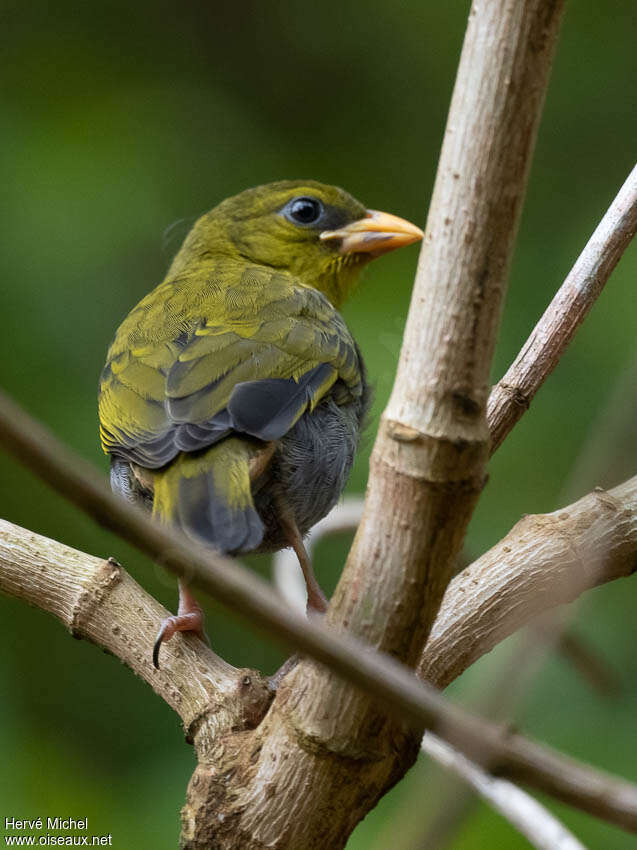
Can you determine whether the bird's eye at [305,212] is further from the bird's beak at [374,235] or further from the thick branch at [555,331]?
the thick branch at [555,331]

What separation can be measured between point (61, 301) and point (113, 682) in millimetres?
1589

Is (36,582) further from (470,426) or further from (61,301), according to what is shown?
(61,301)

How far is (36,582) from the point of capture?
271 centimetres

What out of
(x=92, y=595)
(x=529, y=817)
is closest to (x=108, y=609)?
(x=92, y=595)

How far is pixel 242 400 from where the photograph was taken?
2.69 meters

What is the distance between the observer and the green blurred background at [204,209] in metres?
4.05

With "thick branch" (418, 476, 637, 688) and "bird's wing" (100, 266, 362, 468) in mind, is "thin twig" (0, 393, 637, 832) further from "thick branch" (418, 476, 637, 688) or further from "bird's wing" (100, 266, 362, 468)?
"bird's wing" (100, 266, 362, 468)

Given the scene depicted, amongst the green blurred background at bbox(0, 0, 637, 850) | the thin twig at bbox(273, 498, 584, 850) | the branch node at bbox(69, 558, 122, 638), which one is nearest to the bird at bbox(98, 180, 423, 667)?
the branch node at bbox(69, 558, 122, 638)

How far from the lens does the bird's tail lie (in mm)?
2248

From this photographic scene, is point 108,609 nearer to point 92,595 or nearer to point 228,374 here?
point 92,595

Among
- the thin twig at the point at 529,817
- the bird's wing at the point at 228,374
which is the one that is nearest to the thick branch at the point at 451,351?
the thin twig at the point at 529,817

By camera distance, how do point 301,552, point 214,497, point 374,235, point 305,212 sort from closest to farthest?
1. point 214,497
2. point 301,552
3. point 374,235
4. point 305,212

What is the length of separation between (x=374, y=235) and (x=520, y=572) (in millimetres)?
1749

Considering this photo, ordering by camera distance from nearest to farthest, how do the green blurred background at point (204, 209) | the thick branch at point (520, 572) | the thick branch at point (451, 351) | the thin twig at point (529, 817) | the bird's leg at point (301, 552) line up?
the thick branch at point (451, 351)
the thin twig at point (529, 817)
the thick branch at point (520, 572)
the bird's leg at point (301, 552)
the green blurred background at point (204, 209)
